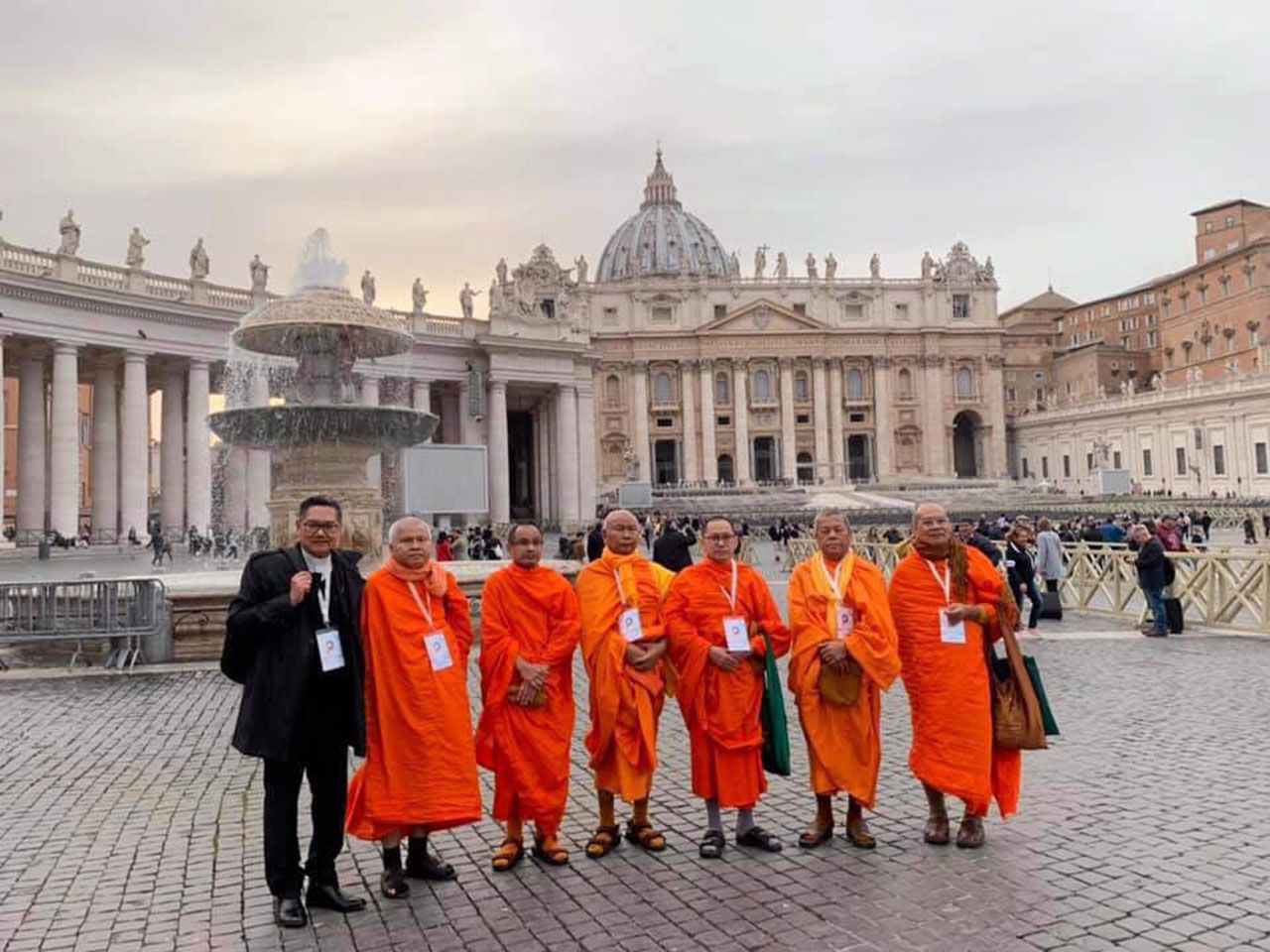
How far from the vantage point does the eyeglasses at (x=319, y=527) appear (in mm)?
4500

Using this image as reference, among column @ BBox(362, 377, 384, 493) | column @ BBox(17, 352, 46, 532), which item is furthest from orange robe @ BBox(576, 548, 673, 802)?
column @ BBox(362, 377, 384, 493)

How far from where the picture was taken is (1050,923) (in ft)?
13.7

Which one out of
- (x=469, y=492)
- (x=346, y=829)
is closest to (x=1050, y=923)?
(x=346, y=829)

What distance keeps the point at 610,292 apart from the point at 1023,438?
3887cm

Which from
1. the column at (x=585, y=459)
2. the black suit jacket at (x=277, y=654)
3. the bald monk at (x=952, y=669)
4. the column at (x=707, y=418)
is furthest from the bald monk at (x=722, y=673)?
the column at (x=707, y=418)

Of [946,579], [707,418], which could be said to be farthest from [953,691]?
[707,418]

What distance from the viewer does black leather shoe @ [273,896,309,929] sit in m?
4.29

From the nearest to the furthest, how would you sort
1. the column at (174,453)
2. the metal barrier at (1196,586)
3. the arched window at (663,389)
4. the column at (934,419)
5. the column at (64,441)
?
the metal barrier at (1196,586) < the column at (64,441) < the column at (174,453) < the arched window at (663,389) < the column at (934,419)

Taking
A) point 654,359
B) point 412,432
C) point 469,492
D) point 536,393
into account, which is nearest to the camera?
point 412,432

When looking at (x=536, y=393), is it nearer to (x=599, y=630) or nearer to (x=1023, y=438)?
(x=599, y=630)

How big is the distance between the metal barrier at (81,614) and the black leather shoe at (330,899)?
785 centimetres

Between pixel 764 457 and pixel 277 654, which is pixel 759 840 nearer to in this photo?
pixel 277 654

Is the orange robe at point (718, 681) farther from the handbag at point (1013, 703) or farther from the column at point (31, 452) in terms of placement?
the column at point (31, 452)

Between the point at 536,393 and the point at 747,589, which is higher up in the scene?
the point at 536,393
